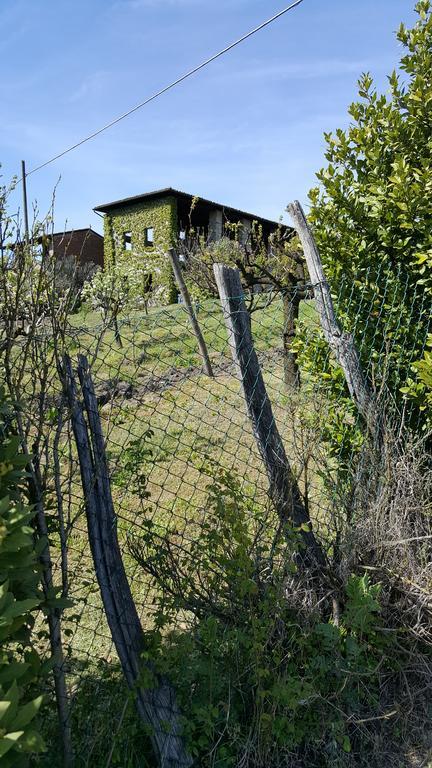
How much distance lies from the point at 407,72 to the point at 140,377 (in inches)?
291

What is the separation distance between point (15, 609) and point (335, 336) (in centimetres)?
235

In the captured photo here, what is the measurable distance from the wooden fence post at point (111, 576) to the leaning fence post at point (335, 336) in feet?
5.02

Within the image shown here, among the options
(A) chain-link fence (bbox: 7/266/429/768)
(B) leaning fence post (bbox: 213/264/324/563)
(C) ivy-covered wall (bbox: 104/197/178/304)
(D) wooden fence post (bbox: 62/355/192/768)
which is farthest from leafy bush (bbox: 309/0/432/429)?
(C) ivy-covered wall (bbox: 104/197/178/304)

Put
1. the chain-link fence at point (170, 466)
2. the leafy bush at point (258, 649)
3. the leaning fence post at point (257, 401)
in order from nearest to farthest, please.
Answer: the chain-link fence at point (170, 466)
the leafy bush at point (258, 649)
the leaning fence post at point (257, 401)

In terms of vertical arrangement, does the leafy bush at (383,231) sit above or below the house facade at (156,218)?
below

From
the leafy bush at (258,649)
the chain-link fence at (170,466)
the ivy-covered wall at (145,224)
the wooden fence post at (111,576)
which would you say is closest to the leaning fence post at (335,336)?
the chain-link fence at (170,466)

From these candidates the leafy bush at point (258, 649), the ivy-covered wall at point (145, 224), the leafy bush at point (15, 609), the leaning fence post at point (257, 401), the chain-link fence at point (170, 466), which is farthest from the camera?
the ivy-covered wall at point (145, 224)

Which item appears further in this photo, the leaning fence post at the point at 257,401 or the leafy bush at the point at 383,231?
the leafy bush at the point at 383,231

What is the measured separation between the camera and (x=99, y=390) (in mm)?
9773

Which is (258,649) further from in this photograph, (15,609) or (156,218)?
(156,218)

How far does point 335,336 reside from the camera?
353 cm

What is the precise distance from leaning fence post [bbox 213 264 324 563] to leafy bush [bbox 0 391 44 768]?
1.11 metres

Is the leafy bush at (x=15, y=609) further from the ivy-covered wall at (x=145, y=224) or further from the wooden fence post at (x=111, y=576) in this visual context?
the ivy-covered wall at (x=145, y=224)

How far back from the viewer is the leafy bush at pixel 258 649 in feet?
8.36
